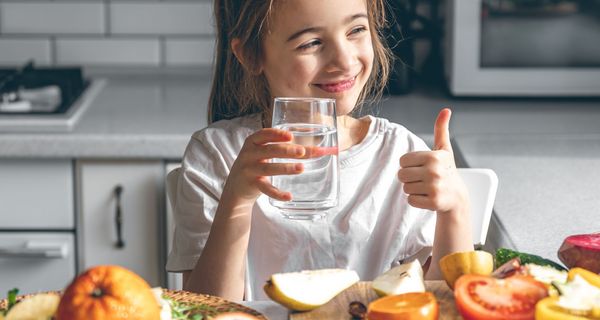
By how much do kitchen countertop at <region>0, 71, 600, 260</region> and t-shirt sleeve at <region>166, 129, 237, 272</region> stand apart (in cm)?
28

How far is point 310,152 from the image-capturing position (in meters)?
1.08

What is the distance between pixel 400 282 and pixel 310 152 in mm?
168

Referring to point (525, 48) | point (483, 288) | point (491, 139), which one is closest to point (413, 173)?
point (483, 288)

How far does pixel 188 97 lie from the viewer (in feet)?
7.97

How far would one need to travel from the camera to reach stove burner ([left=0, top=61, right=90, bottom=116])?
2.16 m

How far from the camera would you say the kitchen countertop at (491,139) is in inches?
61.2

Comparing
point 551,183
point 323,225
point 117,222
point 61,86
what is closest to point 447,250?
point 323,225

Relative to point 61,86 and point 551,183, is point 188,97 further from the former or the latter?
point 551,183

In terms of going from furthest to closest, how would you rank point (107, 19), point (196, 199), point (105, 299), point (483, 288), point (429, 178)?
point (107, 19), point (196, 199), point (429, 178), point (483, 288), point (105, 299)

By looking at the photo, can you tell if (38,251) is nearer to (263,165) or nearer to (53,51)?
(53,51)

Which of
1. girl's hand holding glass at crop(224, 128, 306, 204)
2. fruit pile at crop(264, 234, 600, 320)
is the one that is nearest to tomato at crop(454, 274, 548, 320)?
fruit pile at crop(264, 234, 600, 320)

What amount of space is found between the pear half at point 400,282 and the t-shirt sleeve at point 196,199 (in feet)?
1.46

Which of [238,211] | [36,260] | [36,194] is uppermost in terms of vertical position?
[238,211]

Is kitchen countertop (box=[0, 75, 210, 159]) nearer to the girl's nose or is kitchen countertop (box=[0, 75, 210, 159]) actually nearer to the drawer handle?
the drawer handle
